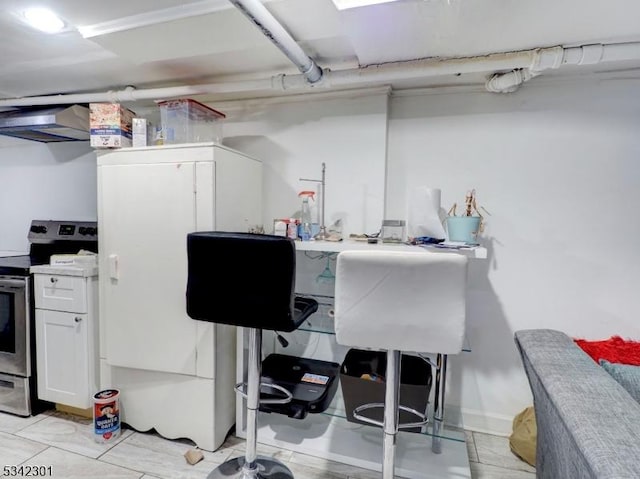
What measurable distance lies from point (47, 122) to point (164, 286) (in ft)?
4.89

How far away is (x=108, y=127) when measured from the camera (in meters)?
2.17

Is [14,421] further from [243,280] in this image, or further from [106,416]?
[243,280]

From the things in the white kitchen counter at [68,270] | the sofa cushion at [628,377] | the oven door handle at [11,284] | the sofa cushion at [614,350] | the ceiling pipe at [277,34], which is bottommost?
the sofa cushion at [614,350]

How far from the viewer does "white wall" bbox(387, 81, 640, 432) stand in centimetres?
207

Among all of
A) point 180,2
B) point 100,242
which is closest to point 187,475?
point 100,242

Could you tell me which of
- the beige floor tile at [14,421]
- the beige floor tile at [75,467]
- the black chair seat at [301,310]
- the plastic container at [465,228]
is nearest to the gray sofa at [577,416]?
the plastic container at [465,228]

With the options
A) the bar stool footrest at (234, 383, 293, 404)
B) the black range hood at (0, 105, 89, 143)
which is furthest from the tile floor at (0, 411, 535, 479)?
the black range hood at (0, 105, 89, 143)

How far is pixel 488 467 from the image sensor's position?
6.46 feet

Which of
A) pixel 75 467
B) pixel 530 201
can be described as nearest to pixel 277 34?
pixel 530 201

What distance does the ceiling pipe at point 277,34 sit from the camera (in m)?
1.35

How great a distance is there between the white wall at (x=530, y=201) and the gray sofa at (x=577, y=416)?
0.67 metres

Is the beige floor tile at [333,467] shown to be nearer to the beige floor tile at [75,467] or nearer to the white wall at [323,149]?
the beige floor tile at [75,467]

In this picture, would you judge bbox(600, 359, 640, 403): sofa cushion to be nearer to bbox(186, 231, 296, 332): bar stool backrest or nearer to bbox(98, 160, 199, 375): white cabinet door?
bbox(186, 231, 296, 332): bar stool backrest

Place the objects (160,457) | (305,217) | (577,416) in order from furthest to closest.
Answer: (305,217) → (160,457) → (577,416)
